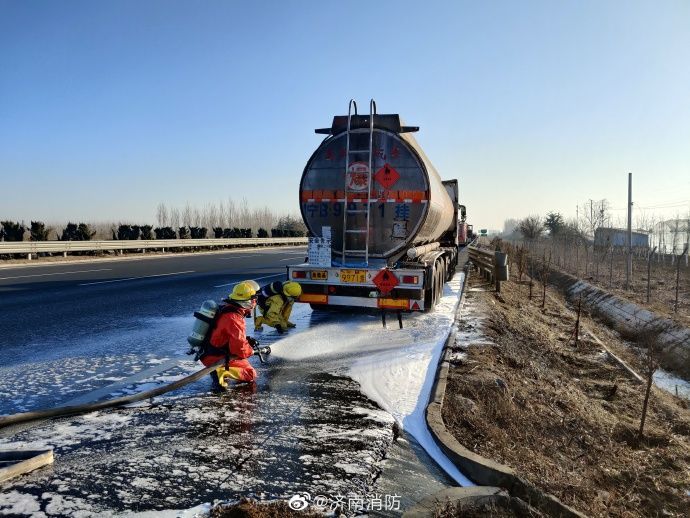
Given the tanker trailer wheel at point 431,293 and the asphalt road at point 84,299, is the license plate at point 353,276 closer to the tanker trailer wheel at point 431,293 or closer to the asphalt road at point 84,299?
the tanker trailer wheel at point 431,293

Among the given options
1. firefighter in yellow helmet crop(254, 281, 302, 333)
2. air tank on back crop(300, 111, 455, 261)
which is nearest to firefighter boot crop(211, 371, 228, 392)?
firefighter in yellow helmet crop(254, 281, 302, 333)

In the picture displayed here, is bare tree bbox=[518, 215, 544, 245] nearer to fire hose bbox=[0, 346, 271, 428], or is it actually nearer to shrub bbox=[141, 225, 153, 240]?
shrub bbox=[141, 225, 153, 240]

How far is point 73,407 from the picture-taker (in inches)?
172

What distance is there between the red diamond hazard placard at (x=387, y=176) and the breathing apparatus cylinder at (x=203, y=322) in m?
4.26

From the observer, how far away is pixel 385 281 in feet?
27.3

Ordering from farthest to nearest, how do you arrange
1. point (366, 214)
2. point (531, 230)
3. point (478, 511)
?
point (531, 230) → point (366, 214) → point (478, 511)

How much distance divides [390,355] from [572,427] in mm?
2342

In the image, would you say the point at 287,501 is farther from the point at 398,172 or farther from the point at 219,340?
the point at 398,172

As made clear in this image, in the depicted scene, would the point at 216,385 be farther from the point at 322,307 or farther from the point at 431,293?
the point at 431,293

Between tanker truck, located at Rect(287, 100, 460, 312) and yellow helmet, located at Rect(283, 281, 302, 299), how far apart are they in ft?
2.08

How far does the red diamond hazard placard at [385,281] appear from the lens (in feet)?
27.2

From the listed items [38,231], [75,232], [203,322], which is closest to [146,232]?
[75,232]

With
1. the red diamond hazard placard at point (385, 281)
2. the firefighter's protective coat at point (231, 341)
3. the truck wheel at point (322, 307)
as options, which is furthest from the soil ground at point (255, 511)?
the truck wheel at point (322, 307)

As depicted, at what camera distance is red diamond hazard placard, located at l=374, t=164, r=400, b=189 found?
28.3 ft
